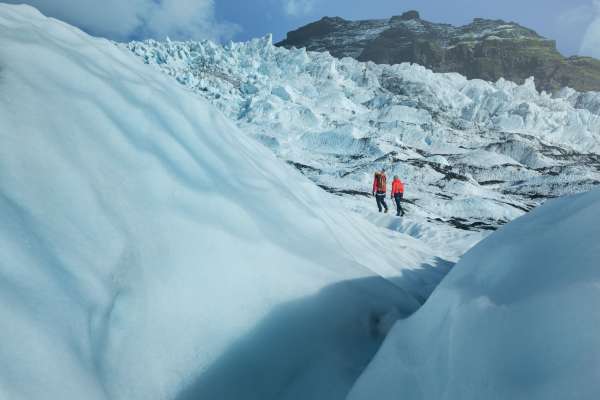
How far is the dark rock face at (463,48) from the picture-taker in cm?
6675

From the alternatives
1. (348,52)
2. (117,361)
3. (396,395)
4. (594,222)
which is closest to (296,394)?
(396,395)

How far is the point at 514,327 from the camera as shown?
84 centimetres

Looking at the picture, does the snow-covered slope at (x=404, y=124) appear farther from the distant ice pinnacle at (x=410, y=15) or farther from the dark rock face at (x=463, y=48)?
the distant ice pinnacle at (x=410, y=15)

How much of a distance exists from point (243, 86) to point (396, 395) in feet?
120

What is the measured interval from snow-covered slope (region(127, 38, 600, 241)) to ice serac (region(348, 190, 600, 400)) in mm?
8686

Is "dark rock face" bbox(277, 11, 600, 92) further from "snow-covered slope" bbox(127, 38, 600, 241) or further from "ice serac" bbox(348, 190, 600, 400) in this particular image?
"ice serac" bbox(348, 190, 600, 400)

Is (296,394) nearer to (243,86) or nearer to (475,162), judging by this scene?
(475,162)

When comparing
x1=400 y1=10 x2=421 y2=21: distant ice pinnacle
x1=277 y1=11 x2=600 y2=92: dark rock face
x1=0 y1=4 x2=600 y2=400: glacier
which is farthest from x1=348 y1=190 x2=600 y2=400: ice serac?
x1=400 y1=10 x2=421 y2=21: distant ice pinnacle

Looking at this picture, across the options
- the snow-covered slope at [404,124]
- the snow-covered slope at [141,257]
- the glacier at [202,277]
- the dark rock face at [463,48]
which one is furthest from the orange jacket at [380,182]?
the dark rock face at [463,48]

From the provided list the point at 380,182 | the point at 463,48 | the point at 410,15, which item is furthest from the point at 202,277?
the point at 410,15

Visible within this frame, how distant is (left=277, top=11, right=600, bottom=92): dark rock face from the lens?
66750 mm

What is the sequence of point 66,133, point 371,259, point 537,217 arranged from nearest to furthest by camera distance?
point 66,133, point 537,217, point 371,259

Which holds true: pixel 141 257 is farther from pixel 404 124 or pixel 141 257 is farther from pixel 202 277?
pixel 404 124

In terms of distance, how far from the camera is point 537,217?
1392 millimetres
